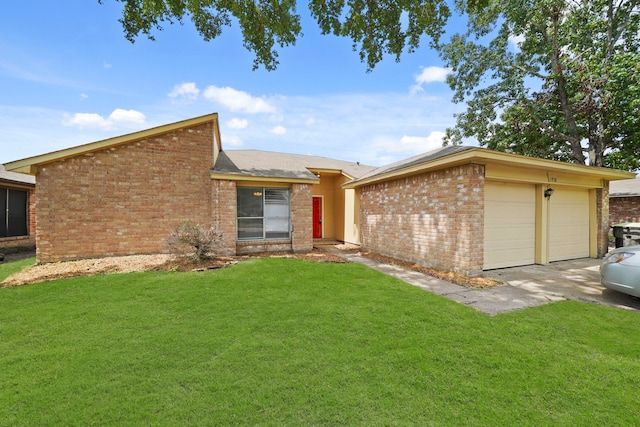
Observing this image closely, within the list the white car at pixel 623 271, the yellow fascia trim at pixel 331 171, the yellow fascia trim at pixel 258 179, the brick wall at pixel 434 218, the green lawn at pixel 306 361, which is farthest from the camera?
the yellow fascia trim at pixel 331 171

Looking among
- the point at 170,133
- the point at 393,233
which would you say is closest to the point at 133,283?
the point at 170,133

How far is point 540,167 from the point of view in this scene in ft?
22.7

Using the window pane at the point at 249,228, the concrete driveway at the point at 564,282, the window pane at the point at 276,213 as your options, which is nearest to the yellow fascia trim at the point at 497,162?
the concrete driveway at the point at 564,282

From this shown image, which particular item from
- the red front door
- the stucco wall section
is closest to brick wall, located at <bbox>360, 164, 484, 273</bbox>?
the stucco wall section

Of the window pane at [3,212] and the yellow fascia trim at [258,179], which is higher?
the yellow fascia trim at [258,179]

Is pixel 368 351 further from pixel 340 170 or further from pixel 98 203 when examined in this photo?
pixel 340 170

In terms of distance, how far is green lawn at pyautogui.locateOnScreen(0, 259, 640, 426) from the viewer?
7.05 feet

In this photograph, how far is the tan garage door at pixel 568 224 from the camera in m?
8.04

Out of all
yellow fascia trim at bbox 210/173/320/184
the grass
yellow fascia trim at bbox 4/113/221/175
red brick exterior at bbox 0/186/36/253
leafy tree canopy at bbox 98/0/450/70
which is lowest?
the grass

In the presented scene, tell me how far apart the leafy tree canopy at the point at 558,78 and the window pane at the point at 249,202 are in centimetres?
1247

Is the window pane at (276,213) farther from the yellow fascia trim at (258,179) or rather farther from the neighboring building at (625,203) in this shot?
the neighboring building at (625,203)

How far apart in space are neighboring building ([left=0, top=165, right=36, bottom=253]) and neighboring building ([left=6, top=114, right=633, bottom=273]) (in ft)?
16.1

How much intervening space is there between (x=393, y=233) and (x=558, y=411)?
6.98 m

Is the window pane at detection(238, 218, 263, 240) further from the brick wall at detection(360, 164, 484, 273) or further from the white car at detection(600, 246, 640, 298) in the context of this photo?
the white car at detection(600, 246, 640, 298)
